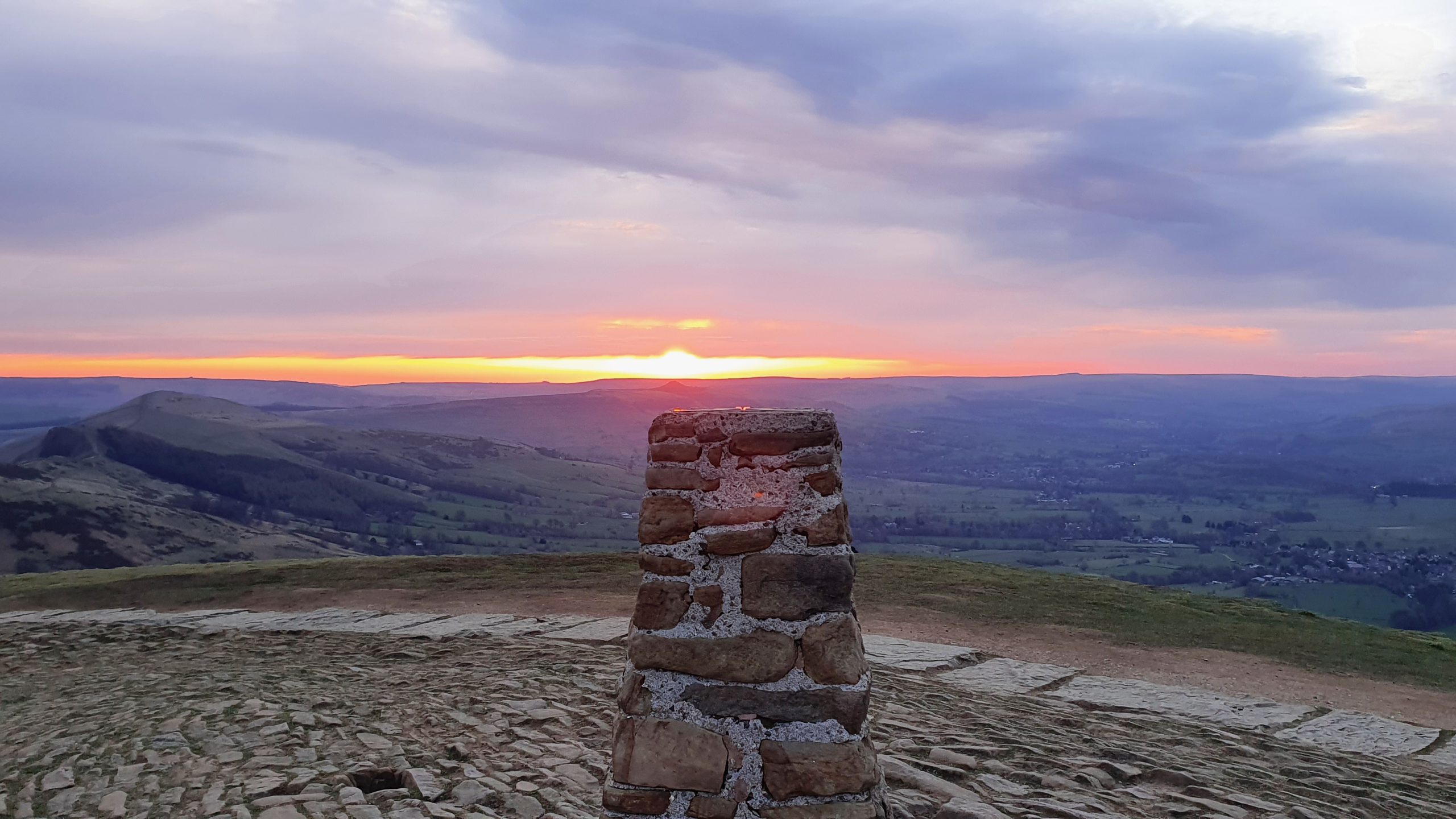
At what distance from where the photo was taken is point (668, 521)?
4496 mm

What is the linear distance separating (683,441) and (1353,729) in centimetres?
879

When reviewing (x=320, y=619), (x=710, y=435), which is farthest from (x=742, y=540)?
(x=320, y=619)

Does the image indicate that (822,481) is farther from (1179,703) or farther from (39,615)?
(39,615)

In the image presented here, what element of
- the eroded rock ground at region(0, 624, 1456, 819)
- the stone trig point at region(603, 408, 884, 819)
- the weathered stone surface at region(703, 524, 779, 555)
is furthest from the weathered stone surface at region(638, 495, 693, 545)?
the eroded rock ground at region(0, 624, 1456, 819)

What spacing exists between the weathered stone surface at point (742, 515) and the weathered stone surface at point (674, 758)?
0.94 metres

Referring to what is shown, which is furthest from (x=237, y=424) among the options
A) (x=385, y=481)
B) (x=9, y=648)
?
(x=9, y=648)

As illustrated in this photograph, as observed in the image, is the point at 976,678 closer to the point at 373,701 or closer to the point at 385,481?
the point at 373,701

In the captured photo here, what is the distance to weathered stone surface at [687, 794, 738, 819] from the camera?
14.0 feet

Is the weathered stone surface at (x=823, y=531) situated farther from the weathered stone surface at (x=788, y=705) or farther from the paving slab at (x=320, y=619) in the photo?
the paving slab at (x=320, y=619)

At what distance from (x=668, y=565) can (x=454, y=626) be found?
370 inches

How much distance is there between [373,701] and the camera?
858 centimetres

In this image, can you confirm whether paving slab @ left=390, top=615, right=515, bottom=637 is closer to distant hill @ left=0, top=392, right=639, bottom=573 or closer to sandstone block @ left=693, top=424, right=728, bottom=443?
sandstone block @ left=693, top=424, right=728, bottom=443

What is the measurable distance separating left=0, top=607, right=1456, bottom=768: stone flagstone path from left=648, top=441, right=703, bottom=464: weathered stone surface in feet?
21.4

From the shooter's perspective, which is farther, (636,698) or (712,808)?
(636,698)
